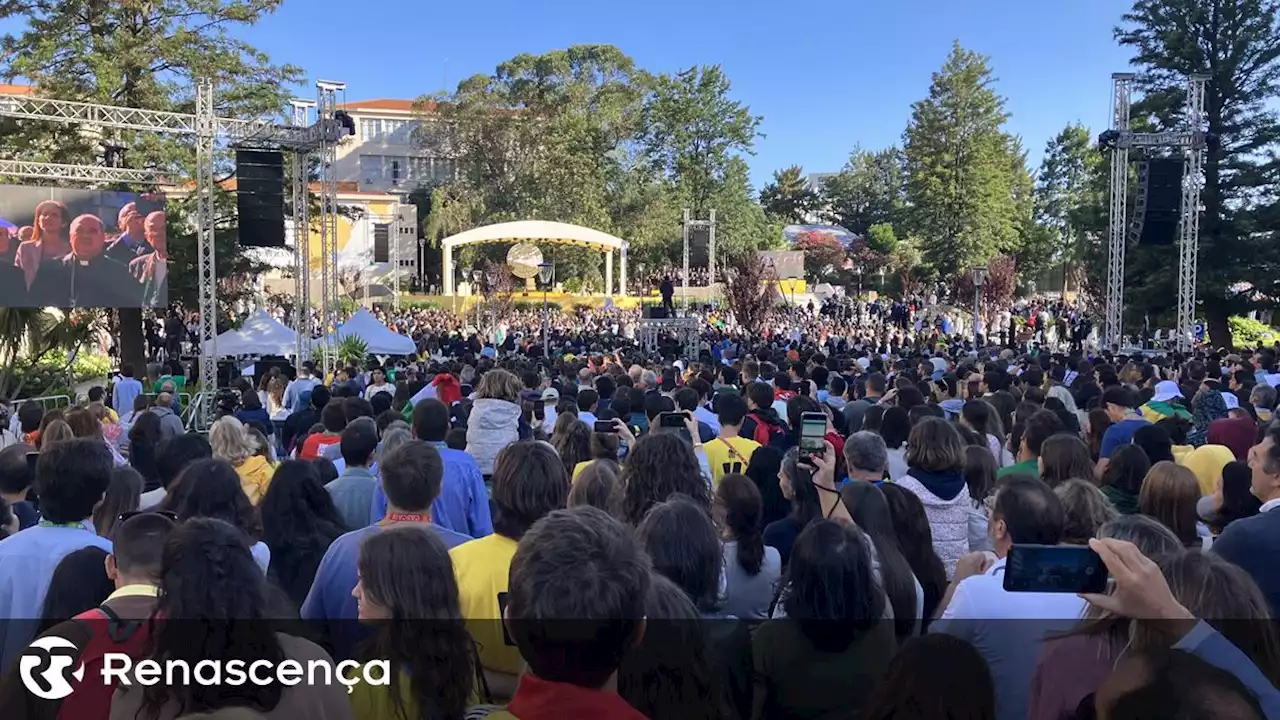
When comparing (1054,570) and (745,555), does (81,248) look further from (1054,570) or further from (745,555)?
(1054,570)

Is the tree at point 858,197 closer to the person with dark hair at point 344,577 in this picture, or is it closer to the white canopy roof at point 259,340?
the white canopy roof at point 259,340

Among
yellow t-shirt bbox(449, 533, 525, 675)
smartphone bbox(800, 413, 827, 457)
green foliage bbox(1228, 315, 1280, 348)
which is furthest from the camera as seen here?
green foliage bbox(1228, 315, 1280, 348)

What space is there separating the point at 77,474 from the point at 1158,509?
13.1 feet

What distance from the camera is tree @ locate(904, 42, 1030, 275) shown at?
4469cm

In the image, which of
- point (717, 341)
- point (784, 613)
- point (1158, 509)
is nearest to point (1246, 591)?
point (784, 613)

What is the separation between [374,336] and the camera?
779 inches

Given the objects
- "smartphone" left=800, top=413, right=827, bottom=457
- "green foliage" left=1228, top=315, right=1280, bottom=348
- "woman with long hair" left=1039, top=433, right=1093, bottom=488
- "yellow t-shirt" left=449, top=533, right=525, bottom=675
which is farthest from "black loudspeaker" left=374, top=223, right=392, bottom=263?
"yellow t-shirt" left=449, top=533, right=525, bottom=675

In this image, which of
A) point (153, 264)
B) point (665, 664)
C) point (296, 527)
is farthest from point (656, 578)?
point (153, 264)

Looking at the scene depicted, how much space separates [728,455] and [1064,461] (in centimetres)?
175

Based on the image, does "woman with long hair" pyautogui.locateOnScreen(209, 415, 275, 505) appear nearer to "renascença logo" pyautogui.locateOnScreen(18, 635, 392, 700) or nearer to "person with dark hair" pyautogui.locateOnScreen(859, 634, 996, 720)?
"renascença logo" pyautogui.locateOnScreen(18, 635, 392, 700)

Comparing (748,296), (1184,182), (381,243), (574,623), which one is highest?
(1184,182)

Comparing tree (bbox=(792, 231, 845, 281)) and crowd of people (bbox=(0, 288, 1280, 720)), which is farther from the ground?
tree (bbox=(792, 231, 845, 281))

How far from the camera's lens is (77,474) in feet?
10.7

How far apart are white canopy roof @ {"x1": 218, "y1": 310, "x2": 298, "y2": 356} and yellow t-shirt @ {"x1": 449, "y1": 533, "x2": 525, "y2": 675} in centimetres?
1664
